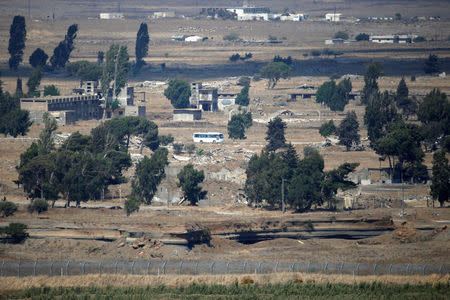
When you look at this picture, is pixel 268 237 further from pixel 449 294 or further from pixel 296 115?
pixel 296 115

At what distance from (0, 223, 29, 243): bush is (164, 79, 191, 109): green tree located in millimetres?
74619

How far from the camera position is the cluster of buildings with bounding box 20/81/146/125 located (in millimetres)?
108500

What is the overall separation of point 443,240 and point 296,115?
72.1 meters

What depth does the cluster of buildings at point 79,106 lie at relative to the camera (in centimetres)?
10850

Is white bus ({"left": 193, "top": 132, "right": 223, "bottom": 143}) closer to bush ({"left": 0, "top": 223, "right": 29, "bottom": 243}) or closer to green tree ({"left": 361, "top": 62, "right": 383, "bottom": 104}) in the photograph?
green tree ({"left": 361, "top": 62, "right": 383, "bottom": 104})

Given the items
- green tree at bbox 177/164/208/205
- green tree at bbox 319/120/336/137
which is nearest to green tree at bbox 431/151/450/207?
green tree at bbox 177/164/208/205

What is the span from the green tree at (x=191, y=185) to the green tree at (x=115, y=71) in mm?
52215

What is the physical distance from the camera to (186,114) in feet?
407

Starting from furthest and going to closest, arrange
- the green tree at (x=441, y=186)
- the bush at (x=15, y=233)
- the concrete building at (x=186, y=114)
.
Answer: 1. the concrete building at (x=186, y=114)
2. the green tree at (x=441, y=186)
3. the bush at (x=15, y=233)

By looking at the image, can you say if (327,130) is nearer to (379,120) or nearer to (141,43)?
(379,120)

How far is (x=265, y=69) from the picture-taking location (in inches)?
6102

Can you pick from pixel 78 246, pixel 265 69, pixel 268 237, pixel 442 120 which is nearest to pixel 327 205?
pixel 268 237

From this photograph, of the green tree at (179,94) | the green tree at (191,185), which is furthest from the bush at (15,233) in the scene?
the green tree at (179,94)

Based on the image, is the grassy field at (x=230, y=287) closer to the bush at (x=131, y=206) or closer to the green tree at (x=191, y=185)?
the bush at (x=131, y=206)
